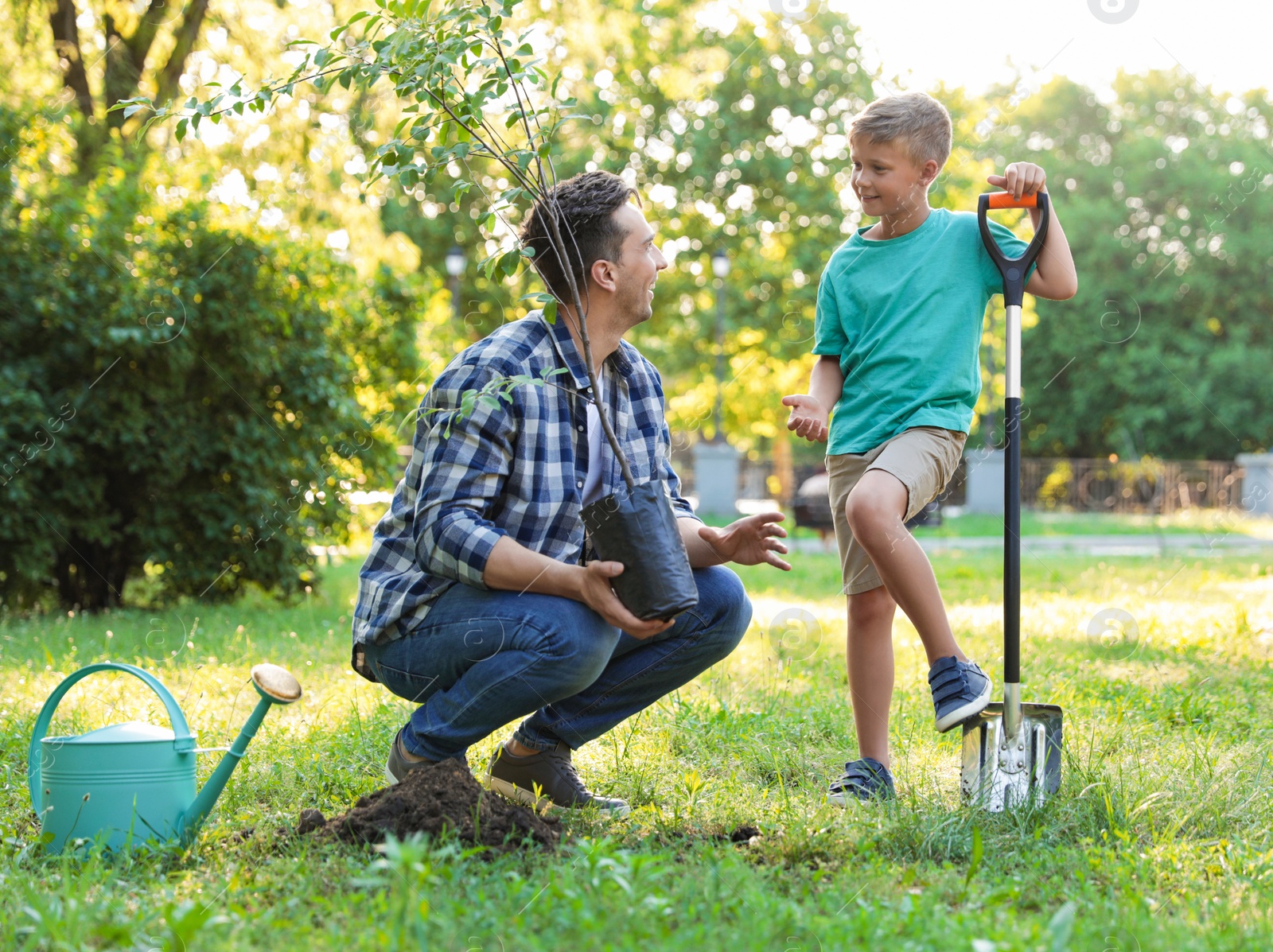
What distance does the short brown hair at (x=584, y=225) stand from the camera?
2699 mm

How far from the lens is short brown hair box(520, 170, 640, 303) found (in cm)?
270

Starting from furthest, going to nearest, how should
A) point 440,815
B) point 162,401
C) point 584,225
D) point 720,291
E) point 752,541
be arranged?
point 720,291, point 162,401, point 584,225, point 752,541, point 440,815

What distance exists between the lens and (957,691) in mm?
2566

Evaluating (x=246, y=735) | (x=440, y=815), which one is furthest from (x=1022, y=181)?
(x=246, y=735)

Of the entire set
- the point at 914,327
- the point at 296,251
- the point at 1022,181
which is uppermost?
the point at 296,251

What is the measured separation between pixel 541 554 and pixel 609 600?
8.2 inches

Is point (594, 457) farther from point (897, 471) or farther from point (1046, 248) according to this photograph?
point (1046, 248)

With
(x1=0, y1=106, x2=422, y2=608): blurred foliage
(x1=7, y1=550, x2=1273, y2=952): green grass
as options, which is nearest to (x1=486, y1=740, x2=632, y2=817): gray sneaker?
(x1=7, y1=550, x2=1273, y2=952): green grass

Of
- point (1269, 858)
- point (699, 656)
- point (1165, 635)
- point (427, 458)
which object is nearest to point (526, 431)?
point (427, 458)

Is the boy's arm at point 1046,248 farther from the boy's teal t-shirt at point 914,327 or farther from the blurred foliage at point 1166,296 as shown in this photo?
the blurred foliage at point 1166,296

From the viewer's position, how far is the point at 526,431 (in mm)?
2572

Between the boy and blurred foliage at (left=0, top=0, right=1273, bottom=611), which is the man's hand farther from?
blurred foliage at (left=0, top=0, right=1273, bottom=611)

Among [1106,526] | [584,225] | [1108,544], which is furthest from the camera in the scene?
[1106,526]

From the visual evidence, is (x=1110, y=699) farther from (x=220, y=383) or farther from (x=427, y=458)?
(x=220, y=383)
